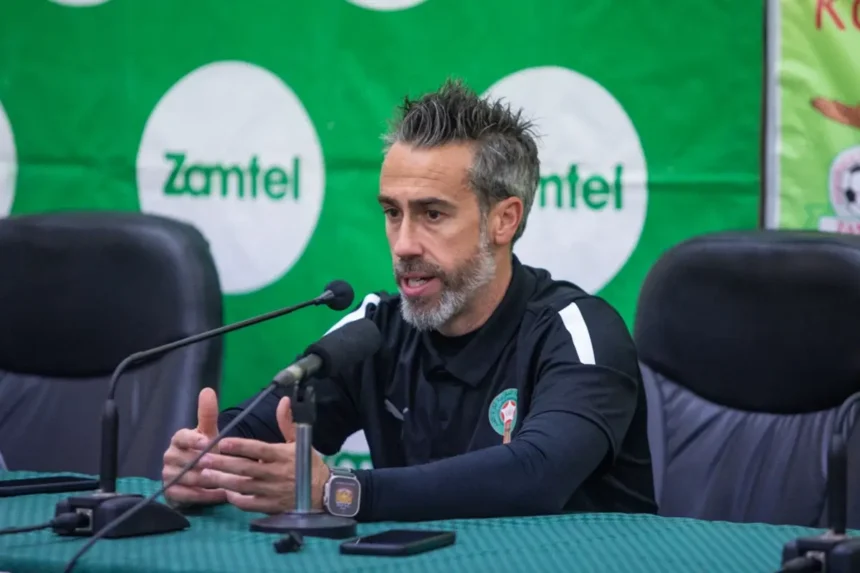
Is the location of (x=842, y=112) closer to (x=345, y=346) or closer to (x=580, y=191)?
(x=580, y=191)

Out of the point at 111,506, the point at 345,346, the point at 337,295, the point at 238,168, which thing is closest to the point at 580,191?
the point at 238,168

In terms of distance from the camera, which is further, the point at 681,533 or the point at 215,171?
the point at 215,171

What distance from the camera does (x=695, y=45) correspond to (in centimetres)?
282

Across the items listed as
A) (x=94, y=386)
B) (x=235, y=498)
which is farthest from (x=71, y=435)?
(x=235, y=498)

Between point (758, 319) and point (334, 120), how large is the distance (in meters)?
1.21

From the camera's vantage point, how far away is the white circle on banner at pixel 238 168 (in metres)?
3.15

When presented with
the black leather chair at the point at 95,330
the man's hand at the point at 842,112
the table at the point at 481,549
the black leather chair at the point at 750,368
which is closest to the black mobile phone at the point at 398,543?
the table at the point at 481,549

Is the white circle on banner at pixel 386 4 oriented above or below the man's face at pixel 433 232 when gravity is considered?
above

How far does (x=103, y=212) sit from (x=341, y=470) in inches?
48.4

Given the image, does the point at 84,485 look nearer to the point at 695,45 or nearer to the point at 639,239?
the point at 639,239

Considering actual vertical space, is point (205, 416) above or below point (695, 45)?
below

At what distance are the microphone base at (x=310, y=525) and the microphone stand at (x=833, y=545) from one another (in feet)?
1.73

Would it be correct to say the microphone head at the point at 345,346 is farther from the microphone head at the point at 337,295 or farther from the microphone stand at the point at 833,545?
the microphone stand at the point at 833,545

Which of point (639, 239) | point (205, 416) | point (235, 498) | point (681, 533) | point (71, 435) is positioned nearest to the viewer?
point (681, 533)
